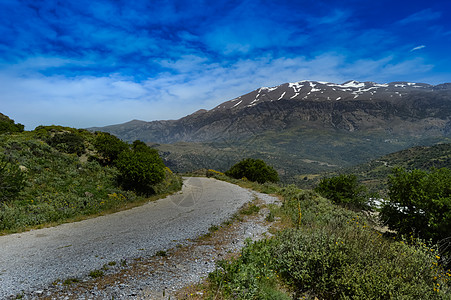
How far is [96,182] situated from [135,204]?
4.70m

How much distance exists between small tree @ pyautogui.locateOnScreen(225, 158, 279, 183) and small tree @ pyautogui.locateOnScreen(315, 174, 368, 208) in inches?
573

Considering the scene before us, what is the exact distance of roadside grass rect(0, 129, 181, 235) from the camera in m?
10.9

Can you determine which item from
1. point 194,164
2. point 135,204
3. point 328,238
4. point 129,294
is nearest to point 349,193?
point 328,238

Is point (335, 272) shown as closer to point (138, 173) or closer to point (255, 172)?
point (138, 173)

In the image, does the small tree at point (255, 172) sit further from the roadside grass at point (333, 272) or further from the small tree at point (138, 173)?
the roadside grass at point (333, 272)

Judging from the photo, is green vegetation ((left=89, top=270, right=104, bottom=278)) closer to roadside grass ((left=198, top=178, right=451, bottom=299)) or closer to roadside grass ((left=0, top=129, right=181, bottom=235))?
roadside grass ((left=198, top=178, right=451, bottom=299))

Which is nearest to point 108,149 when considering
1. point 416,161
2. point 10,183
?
point 10,183

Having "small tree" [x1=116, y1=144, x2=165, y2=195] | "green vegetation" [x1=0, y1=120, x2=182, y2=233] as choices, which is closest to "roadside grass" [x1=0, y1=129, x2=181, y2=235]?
"green vegetation" [x1=0, y1=120, x2=182, y2=233]

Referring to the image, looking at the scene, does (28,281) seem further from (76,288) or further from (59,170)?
(59,170)

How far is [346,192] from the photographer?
2231 centimetres

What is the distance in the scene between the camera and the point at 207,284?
5.39 m

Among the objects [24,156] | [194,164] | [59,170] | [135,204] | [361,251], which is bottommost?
[194,164]

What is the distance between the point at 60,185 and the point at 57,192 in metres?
1.18

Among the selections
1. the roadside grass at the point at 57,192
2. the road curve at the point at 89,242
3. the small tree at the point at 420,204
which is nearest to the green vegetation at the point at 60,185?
the roadside grass at the point at 57,192
